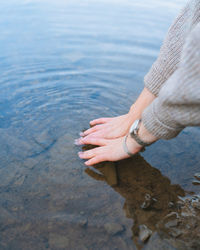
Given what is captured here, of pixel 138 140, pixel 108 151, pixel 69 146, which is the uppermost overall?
pixel 138 140

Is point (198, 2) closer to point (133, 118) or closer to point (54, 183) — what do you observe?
point (133, 118)

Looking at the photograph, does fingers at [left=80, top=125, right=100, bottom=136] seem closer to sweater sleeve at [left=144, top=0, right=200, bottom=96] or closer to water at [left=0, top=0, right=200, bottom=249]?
water at [left=0, top=0, right=200, bottom=249]

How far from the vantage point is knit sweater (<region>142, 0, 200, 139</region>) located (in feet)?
3.17

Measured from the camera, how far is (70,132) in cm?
229

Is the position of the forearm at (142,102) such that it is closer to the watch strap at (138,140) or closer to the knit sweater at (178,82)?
the knit sweater at (178,82)

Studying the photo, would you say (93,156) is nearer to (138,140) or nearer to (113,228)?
(138,140)

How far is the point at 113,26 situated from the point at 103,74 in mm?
2513

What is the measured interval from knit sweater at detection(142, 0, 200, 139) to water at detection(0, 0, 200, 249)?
0.63 metres

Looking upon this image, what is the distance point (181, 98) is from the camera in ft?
3.41

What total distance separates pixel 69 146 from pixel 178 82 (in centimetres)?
133

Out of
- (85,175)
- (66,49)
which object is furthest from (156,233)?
(66,49)

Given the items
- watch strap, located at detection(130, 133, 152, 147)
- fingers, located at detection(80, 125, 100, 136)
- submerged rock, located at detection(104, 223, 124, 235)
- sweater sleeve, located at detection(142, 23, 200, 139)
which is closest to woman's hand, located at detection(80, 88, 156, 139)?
fingers, located at detection(80, 125, 100, 136)

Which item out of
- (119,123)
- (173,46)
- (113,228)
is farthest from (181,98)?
(119,123)

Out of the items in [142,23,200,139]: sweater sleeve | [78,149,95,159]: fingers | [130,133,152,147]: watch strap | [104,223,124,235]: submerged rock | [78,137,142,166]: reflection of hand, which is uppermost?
[142,23,200,139]: sweater sleeve
